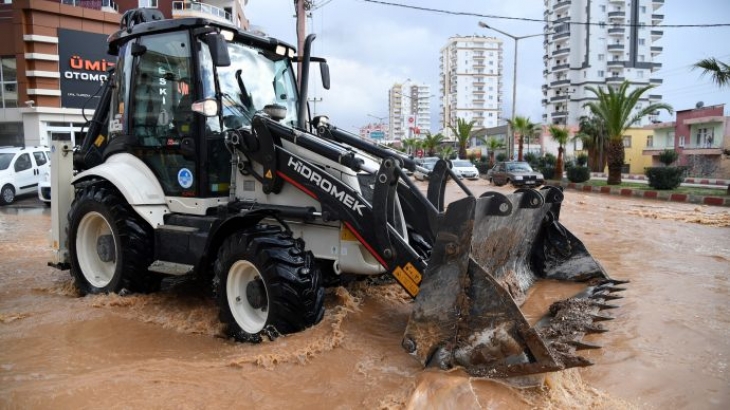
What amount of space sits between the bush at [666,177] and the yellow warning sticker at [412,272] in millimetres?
21256

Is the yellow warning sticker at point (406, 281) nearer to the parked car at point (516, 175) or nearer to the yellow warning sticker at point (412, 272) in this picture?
the yellow warning sticker at point (412, 272)

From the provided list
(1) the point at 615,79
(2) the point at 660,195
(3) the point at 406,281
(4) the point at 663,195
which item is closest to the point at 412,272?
(3) the point at 406,281

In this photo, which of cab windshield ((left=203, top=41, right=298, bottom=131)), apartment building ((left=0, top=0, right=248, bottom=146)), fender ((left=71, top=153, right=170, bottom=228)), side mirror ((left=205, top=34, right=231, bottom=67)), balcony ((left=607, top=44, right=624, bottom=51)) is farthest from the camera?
balcony ((left=607, top=44, right=624, bottom=51))

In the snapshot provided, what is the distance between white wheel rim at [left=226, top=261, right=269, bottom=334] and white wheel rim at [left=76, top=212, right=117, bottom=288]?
2.25m

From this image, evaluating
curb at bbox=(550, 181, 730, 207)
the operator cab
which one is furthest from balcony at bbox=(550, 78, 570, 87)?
the operator cab

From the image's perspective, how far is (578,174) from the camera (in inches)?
1102

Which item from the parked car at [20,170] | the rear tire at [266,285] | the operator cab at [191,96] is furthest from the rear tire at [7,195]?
the rear tire at [266,285]

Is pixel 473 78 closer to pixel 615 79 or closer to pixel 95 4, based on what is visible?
pixel 615 79

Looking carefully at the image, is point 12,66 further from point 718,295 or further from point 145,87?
point 718,295

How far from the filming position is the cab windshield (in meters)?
5.30

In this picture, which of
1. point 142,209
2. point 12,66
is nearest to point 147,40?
point 142,209

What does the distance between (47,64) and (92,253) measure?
24.2m

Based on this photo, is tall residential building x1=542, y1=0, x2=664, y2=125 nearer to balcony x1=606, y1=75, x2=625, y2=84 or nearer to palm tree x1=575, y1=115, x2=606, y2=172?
balcony x1=606, y1=75, x2=625, y2=84

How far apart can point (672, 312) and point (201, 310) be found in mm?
4828
